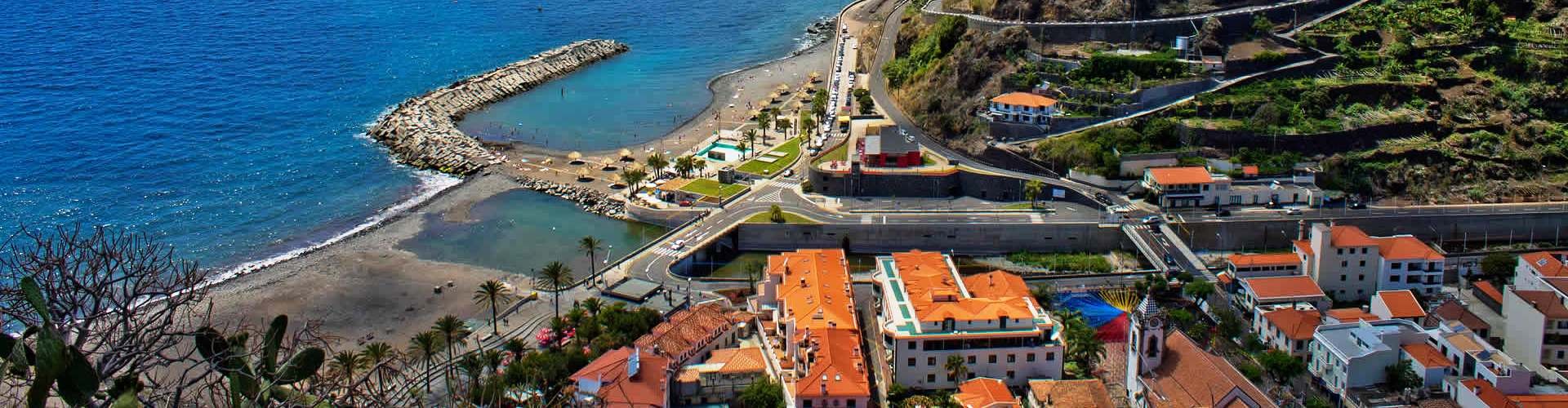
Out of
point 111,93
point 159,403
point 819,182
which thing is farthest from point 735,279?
point 111,93

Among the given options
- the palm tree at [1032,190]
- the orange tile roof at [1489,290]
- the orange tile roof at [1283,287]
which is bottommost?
the orange tile roof at [1489,290]

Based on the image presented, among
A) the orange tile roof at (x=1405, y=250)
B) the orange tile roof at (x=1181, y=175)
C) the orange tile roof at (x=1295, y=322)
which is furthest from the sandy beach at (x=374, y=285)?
the orange tile roof at (x=1405, y=250)

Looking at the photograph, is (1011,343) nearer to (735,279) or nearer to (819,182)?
(735,279)

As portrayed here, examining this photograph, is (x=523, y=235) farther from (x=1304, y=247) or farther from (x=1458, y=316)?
(x=1458, y=316)

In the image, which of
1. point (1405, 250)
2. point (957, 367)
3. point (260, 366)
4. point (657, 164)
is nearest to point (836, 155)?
point (657, 164)

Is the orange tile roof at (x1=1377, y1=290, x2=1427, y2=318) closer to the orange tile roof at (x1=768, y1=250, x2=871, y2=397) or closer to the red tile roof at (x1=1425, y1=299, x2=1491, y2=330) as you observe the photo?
the red tile roof at (x1=1425, y1=299, x2=1491, y2=330)

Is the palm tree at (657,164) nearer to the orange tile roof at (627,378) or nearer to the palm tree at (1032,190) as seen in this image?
the palm tree at (1032,190)

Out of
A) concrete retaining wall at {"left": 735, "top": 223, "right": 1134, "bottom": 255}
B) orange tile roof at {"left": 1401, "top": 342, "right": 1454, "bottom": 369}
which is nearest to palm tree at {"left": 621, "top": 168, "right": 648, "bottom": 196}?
concrete retaining wall at {"left": 735, "top": 223, "right": 1134, "bottom": 255}

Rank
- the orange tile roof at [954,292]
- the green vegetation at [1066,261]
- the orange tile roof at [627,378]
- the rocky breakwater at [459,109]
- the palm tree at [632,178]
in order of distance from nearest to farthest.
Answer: the orange tile roof at [627,378], the orange tile roof at [954,292], the green vegetation at [1066,261], the palm tree at [632,178], the rocky breakwater at [459,109]
